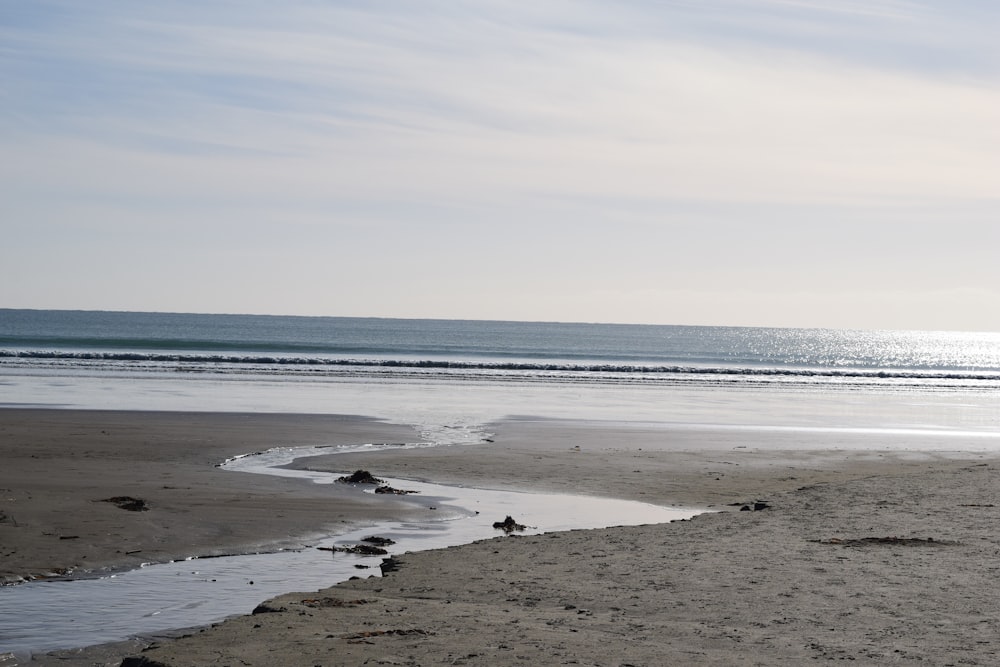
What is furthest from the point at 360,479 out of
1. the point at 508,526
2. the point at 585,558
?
the point at 585,558

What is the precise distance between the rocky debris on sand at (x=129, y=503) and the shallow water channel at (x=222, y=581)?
2.77m

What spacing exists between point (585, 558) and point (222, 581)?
364 cm

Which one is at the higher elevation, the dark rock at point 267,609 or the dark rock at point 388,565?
the dark rock at point 267,609

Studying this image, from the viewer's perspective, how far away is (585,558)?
10.3 metres

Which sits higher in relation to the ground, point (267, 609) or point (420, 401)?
point (267, 609)

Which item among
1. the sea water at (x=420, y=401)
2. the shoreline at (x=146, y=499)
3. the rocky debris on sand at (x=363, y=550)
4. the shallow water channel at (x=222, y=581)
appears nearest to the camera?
the shallow water channel at (x=222, y=581)

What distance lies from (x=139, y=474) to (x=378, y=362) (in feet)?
168

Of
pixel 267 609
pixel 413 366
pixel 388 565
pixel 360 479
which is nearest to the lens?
pixel 267 609

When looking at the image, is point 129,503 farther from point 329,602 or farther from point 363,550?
point 329,602

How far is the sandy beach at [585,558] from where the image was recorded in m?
7.07

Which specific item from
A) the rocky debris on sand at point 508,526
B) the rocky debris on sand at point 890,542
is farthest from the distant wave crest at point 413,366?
the rocky debris on sand at point 890,542

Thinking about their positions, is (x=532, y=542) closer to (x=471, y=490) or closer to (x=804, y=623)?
(x=804, y=623)

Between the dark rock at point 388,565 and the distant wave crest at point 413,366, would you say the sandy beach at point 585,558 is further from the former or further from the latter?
the distant wave crest at point 413,366

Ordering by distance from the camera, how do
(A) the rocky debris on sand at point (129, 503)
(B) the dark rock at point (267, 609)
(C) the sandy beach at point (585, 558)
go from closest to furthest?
(C) the sandy beach at point (585, 558) → (B) the dark rock at point (267, 609) → (A) the rocky debris on sand at point (129, 503)
